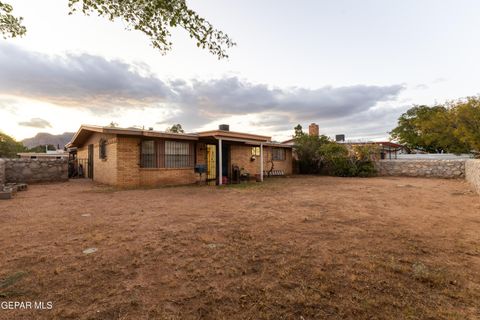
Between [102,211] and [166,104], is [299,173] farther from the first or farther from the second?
[102,211]

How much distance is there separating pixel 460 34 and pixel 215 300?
48.2ft

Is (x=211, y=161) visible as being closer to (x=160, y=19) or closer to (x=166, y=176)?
(x=166, y=176)

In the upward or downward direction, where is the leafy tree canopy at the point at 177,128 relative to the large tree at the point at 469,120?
upward

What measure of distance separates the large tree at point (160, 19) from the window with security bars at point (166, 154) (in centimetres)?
834

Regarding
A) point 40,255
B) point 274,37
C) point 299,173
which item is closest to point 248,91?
point 299,173

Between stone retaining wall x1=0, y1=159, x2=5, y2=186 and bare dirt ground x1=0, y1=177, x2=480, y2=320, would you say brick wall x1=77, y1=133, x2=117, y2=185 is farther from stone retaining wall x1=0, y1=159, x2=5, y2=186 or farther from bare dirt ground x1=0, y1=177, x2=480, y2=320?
bare dirt ground x1=0, y1=177, x2=480, y2=320

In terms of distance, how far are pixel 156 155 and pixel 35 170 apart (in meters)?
6.93

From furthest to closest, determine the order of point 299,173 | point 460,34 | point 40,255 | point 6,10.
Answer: point 299,173 → point 460,34 → point 6,10 → point 40,255

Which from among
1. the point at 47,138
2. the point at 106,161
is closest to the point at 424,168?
the point at 106,161

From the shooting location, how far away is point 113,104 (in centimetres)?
2011

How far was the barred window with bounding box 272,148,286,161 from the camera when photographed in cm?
1944

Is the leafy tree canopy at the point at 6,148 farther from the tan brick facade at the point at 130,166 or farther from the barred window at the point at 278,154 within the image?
the barred window at the point at 278,154

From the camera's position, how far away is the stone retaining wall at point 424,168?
611 inches

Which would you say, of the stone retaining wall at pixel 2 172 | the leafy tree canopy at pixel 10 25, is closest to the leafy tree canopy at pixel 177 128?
the stone retaining wall at pixel 2 172
